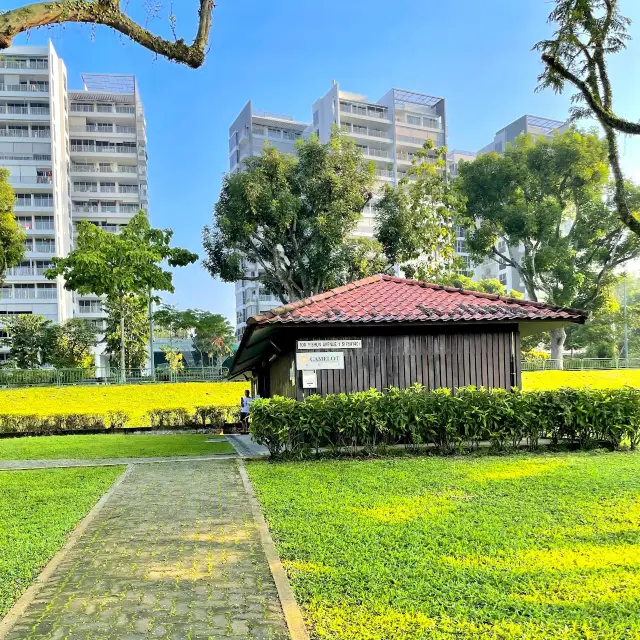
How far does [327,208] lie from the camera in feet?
95.7

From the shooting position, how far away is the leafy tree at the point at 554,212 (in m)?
35.0

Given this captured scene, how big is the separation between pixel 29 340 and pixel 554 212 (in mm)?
34474

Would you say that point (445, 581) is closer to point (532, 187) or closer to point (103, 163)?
point (532, 187)

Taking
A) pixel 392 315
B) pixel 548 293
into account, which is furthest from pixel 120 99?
pixel 392 315

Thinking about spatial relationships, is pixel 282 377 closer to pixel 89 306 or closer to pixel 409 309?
pixel 409 309

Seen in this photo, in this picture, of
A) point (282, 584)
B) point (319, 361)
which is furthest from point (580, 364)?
point (282, 584)

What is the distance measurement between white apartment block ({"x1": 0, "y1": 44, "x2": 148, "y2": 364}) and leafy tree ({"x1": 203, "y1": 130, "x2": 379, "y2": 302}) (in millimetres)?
28178

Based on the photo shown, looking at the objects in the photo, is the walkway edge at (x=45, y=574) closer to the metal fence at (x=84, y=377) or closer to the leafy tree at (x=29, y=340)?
the metal fence at (x=84, y=377)

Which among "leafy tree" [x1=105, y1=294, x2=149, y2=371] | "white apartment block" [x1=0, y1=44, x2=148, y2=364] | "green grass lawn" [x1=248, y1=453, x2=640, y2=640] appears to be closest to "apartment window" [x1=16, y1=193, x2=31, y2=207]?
"white apartment block" [x1=0, y1=44, x2=148, y2=364]

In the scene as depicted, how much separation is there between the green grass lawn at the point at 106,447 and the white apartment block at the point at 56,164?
122ft

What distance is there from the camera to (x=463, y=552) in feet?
16.2

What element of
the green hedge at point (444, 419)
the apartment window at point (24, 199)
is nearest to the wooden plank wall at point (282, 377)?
the green hedge at point (444, 419)

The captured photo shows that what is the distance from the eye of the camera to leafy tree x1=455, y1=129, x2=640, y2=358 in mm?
35031

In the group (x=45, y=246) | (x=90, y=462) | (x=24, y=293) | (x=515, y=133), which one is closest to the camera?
(x=90, y=462)
